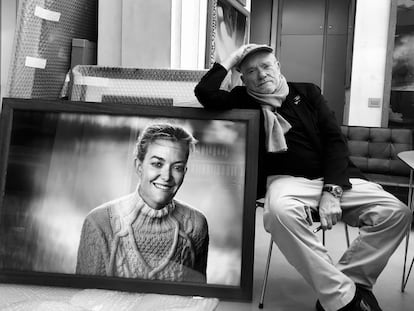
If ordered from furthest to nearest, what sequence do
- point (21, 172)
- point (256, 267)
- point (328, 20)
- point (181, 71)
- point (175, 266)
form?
point (328, 20)
point (256, 267)
point (181, 71)
point (21, 172)
point (175, 266)

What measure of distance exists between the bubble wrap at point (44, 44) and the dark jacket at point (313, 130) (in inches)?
36.6

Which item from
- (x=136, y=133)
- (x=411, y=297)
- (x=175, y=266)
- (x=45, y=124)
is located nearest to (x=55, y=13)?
(x=45, y=124)

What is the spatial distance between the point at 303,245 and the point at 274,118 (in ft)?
1.95

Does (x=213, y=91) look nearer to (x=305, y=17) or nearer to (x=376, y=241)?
(x=376, y=241)

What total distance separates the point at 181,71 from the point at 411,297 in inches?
65.7

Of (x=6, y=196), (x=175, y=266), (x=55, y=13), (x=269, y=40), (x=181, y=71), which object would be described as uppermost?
(x=269, y=40)

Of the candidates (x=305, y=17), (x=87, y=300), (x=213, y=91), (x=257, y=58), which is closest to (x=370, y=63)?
(x=305, y=17)

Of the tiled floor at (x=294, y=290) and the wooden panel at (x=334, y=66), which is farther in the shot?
the wooden panel at (x=334, y=66)

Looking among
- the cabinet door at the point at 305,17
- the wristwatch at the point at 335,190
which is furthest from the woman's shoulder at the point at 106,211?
the cabinet door at the point at 305,17

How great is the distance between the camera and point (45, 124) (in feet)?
7.07

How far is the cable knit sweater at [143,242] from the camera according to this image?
79.4 inches

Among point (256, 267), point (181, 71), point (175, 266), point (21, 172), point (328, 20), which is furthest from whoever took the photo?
point (328, 20)

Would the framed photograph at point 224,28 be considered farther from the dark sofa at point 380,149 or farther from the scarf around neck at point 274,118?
the dark sofa at point 380,149

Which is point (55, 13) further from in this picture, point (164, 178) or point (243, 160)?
point (243, 160)
